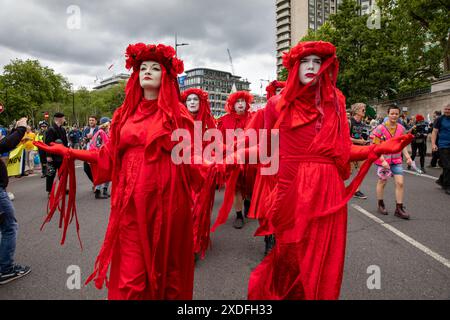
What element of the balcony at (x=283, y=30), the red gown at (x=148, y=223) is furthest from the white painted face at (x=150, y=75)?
the balcony at (x=283, y=30)

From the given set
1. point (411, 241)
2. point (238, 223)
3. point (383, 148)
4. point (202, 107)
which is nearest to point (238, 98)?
point (202, 107)

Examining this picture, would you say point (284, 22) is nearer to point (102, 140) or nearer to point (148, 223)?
point (102, 140)

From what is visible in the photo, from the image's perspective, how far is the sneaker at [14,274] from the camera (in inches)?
124

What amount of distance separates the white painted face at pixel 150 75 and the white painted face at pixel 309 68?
107cm

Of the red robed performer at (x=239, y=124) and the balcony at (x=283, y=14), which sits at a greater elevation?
the balcony at (x=283, y=14)

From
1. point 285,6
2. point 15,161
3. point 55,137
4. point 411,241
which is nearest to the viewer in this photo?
point 411,241

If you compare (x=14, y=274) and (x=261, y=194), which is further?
(x=14, y=274)

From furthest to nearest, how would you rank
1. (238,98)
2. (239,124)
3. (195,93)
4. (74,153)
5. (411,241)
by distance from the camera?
(238,98) < (239,124) < (195,93) < (411,241) < (74,153)

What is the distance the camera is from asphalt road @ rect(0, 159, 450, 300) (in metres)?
2.87

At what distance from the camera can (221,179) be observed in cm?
246

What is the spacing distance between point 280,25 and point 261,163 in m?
94.0

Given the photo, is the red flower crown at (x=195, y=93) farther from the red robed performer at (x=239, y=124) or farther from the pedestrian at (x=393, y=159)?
the pedestrian at (x=393, y=159)

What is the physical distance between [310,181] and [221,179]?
26.1 inches

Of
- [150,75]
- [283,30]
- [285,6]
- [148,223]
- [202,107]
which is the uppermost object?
[285,6]
